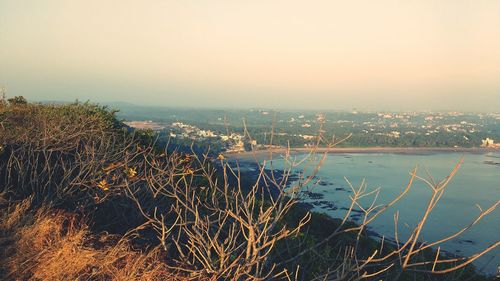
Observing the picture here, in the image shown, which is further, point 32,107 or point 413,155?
point 413,155

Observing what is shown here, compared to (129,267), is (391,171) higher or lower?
lower

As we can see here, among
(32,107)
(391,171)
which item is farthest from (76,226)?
(391,171)

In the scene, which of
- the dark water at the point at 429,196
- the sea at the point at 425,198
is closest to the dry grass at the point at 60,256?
the sea at the point at 425,198

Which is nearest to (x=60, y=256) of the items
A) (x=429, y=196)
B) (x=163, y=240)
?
(x=163, y=240)

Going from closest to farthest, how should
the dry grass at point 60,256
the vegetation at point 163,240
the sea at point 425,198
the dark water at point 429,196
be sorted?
1. the vegetation at point 163,240
2. the dry grass at point 60,256
3. the sea at point 425,198
4. the dark water at point 429,196

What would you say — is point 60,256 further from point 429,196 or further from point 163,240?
point 429,196

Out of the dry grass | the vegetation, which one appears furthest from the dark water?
the dry grass

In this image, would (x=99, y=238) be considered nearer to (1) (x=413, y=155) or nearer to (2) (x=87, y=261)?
(2) (x=87, y=261)

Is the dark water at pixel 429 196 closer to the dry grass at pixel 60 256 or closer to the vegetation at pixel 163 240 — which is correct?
the vegetation at pixel 163 240
